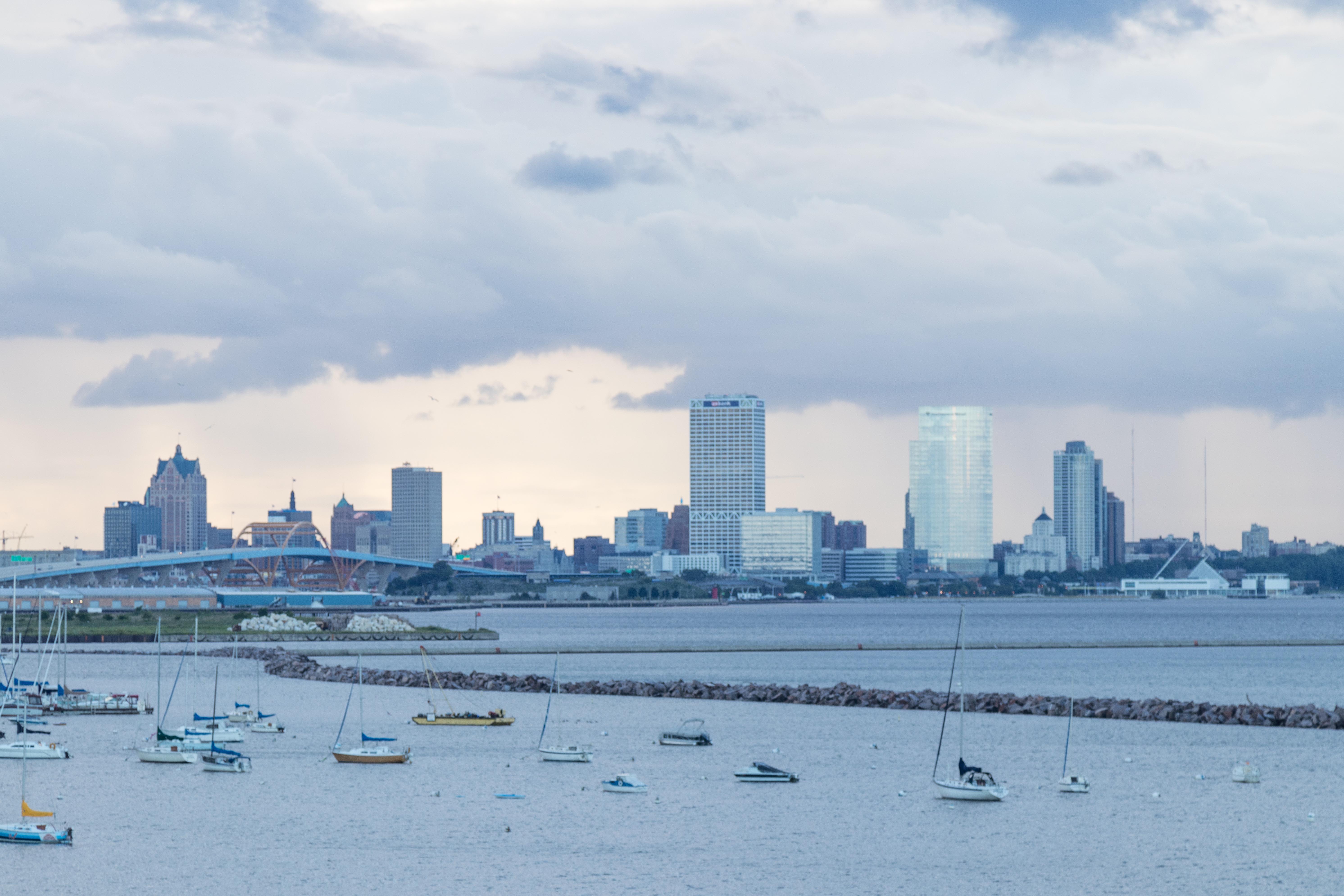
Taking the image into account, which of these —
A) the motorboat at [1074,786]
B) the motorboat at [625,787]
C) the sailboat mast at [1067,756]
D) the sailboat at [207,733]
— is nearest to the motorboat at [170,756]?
the sailboat at [207,733]

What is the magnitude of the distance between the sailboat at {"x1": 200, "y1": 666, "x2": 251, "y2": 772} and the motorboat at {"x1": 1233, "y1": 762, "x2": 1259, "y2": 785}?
2686 cm

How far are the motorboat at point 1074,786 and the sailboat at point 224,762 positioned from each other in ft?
72.7

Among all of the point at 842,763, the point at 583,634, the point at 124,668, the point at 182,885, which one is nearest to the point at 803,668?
the point at 124,668

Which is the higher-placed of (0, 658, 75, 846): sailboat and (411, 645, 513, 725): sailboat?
Result: (0, 658, 75, 846): sailboat

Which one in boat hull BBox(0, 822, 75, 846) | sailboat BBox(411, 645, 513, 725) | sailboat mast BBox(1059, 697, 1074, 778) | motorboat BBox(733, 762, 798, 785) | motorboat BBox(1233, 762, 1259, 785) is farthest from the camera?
sailboat BBox(411, 645, 513, 725)

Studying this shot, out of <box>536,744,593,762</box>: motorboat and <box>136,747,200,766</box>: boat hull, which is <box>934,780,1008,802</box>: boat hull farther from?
<box>136,747,200,766</box>: boat hull

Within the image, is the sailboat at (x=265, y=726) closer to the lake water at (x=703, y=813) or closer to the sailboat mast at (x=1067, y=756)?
the lake water at (x=703, y=813)

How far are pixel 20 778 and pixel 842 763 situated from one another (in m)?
22.5

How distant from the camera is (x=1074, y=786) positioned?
1695 inches

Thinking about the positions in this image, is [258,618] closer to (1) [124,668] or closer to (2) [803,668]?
(1) [124,668]

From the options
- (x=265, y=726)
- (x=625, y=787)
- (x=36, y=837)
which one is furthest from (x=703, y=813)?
(x=265, y=726)

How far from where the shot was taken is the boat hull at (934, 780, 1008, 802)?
41.4 metres

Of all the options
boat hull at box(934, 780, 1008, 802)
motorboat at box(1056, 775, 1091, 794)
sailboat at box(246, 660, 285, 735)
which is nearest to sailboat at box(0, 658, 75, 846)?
sailboat at box(246, 660, 285, 735)

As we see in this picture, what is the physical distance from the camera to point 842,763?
161 feet
